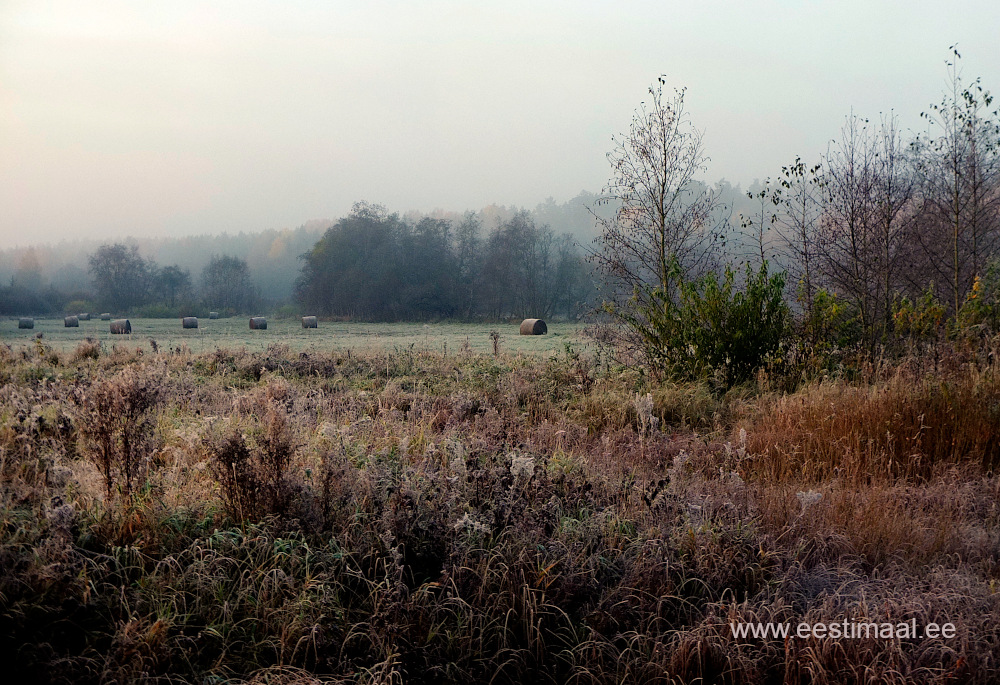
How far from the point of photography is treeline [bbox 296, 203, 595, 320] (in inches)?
1806

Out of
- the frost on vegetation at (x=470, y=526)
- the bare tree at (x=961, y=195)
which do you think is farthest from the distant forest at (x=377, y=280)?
the frost on vegetation at (x=470, y=526)

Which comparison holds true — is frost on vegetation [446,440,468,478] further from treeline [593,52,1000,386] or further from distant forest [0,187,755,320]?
distant forest [0,187,755,320]

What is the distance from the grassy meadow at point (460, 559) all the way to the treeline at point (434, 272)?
39694mm

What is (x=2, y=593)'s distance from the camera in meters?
2.77

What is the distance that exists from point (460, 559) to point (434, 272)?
4594cm

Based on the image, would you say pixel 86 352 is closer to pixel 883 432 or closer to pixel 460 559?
pixel 460 559

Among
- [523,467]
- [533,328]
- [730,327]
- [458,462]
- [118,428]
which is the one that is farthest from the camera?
[533,328]

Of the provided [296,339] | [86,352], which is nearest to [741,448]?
[86,352]

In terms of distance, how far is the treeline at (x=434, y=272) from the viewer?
45.9 meters

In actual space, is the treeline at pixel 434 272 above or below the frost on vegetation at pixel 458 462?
above

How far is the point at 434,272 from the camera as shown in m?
48.4

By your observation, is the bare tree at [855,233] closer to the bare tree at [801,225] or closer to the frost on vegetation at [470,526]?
the bare tree at [801,225]

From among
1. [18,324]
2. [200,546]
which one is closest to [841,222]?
[200,546]

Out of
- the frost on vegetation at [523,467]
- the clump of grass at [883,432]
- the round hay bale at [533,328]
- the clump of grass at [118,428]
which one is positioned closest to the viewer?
the frost on vegetation at [523,467]
